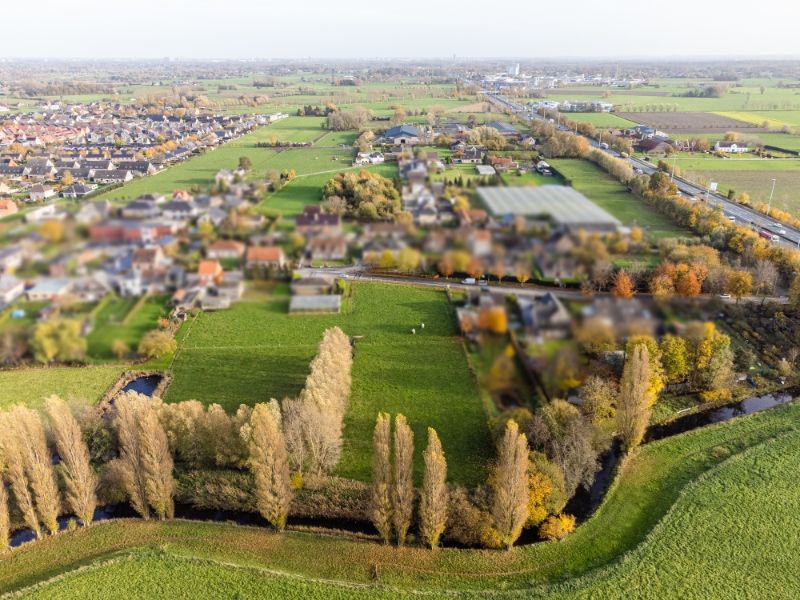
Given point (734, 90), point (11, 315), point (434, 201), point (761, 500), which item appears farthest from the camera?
point (734, 90)

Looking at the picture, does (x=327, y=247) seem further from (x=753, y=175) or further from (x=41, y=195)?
(x=753, y=175)

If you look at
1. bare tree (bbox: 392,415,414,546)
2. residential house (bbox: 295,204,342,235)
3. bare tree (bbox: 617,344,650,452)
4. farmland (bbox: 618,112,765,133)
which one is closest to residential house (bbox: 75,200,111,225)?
residential house (bbox: 295,204,342,235)

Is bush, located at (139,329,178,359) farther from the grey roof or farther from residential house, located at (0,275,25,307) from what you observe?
the grey roof

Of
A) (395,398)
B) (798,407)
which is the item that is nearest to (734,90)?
(798,407)

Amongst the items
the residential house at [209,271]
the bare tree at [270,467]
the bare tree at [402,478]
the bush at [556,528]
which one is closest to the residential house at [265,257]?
the residential house at [209,271]

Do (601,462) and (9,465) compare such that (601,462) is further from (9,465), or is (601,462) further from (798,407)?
(9,465)

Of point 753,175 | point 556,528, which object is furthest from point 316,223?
point 753,175
